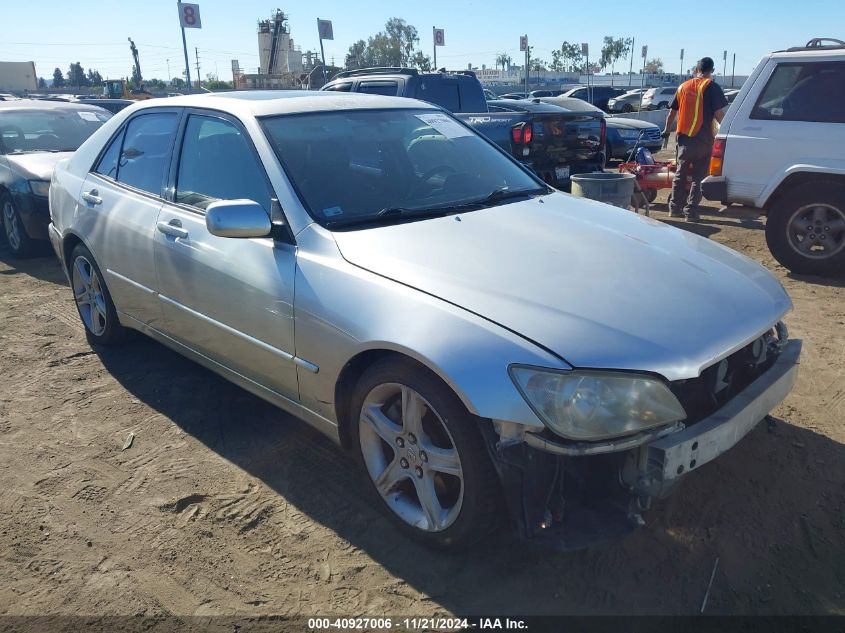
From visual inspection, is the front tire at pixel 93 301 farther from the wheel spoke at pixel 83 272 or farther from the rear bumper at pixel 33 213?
the rear bumper at pixel 33 213

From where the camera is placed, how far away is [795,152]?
20.0ft

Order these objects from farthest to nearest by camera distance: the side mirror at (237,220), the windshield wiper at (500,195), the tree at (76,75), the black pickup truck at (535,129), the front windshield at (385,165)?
the tree at (76,75)
the black pickup truck at (535,129)
the windshield wiper at (500,195)
the front windshield at (385,165)
the side mirror at (237,220)

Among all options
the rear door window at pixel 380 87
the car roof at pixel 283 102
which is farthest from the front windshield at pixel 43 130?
the car roof at pixel 283 102

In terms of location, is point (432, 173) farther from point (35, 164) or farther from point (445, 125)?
point (35, 164)

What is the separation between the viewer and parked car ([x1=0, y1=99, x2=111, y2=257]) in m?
7.23

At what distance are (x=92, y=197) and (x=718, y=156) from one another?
17.8 ft

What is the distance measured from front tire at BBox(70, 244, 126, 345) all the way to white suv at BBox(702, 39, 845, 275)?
18.0ft

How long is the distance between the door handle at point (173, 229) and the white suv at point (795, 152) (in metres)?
5.16

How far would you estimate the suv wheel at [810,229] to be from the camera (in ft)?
19.5

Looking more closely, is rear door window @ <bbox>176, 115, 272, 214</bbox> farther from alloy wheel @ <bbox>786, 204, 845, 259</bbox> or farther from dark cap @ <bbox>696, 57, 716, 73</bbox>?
dark cap @ <bbox>696, 57, 716, 73</bbox>

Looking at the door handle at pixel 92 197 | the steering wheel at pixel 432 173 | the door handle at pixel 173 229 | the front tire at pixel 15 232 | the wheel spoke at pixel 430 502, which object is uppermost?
the steering wheel at pixel 432 173

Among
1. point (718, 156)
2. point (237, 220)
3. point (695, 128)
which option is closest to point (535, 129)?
point (695, 128)

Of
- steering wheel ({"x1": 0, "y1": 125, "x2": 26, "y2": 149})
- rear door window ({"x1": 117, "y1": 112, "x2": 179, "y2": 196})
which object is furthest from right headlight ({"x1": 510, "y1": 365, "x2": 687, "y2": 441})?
steering wheel ({"x1": 0, "y1": 125, "x2": 26, "y2": 149})

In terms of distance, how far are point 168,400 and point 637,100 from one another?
121ft
